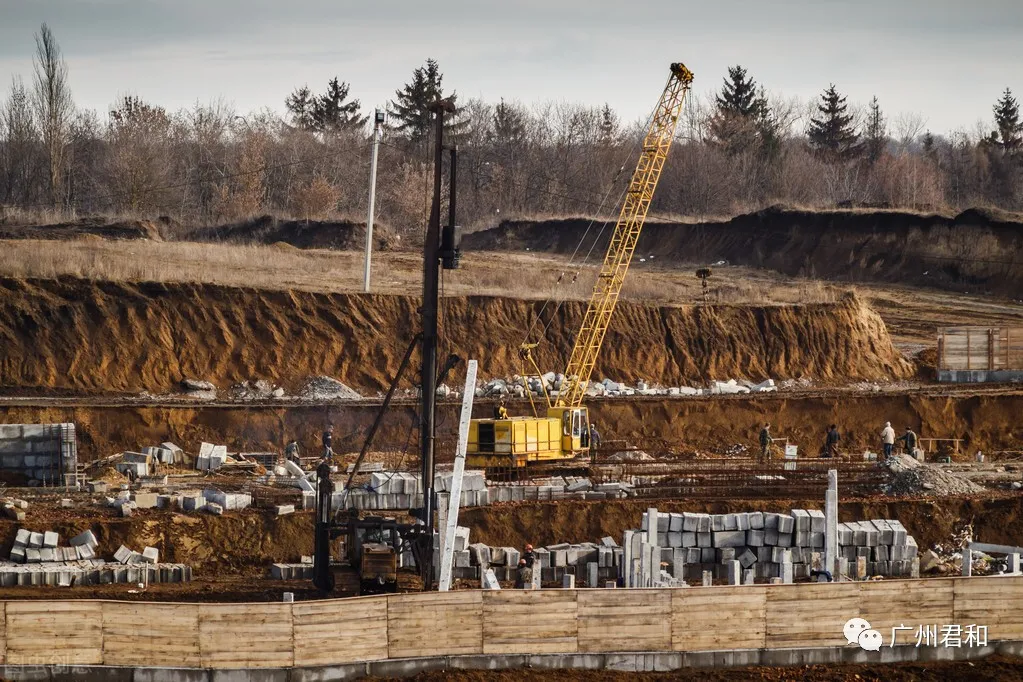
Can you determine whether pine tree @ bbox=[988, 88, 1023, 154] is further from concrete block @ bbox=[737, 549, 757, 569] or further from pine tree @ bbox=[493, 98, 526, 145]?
concrete block @ bbox=[737, 549, 757, 569]

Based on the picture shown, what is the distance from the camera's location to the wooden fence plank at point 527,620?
57.3 feet

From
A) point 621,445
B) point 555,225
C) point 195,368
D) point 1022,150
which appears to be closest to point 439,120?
point 621,445

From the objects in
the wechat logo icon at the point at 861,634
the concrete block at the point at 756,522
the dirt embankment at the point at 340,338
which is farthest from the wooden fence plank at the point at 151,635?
the dirt embankment at the point at 340,338

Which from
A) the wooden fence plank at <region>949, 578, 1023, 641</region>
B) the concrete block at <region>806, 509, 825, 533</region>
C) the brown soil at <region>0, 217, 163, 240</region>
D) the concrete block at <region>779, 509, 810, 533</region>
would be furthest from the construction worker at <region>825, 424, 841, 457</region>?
the brown soil at <region>0, 217, 163, 240</region>

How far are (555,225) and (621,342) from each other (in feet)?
76.4

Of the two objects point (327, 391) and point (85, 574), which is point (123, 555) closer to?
point (85, 574)

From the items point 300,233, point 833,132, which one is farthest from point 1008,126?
point 300,233

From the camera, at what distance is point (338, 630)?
16984 millimetres

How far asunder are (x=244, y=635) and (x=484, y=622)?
3.06 meters

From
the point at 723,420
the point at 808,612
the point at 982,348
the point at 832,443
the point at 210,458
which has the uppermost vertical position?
the point at 982,348

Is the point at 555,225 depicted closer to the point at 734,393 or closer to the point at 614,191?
the point at 614,191

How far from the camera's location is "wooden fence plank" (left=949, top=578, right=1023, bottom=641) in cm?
1847

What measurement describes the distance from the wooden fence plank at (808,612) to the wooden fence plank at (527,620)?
108 inches

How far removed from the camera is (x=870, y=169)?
94812mm
